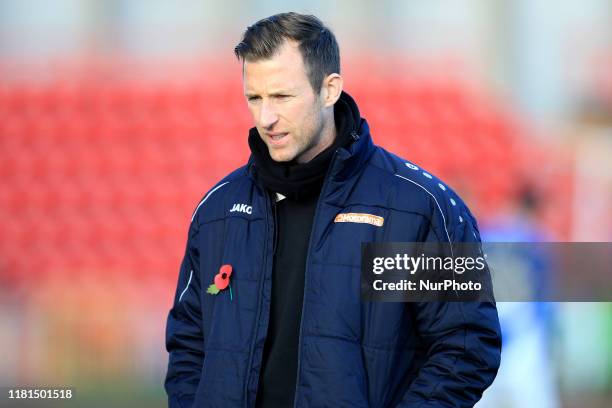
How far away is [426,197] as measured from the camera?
66.8 inches

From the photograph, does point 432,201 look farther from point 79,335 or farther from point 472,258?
point 79,335

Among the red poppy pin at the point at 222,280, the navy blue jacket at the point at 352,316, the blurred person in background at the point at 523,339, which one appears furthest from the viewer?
the blurred person in background at the point at 523,339

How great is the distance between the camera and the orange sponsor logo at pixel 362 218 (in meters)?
1.67

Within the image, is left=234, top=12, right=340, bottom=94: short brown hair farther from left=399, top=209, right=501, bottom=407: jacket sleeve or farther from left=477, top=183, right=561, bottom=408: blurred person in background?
left=477, top=183, right=561, bottom=408: blurred person in background

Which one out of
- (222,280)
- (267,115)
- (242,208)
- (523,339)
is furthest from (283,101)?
(523,339)

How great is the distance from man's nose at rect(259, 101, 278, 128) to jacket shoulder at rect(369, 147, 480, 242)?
21cm

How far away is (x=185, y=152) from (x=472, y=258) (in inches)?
165

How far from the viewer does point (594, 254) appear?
5.20 metres

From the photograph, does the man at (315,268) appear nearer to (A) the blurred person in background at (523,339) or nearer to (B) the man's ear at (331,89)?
(B) the man's ear at (331,89)

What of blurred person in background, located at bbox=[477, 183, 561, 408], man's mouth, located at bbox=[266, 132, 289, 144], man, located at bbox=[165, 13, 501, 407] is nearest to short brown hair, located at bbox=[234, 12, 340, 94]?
man, located at bbox=[165, 13, 501, 407]

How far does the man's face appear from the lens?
1688 mm

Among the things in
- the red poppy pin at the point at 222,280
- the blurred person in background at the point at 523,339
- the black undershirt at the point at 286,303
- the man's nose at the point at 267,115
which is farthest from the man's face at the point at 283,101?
the blurred person in background at the point at 523,339

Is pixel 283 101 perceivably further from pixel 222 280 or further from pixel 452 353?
pixel 452 353

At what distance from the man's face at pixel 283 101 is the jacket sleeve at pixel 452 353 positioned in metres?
0.31
